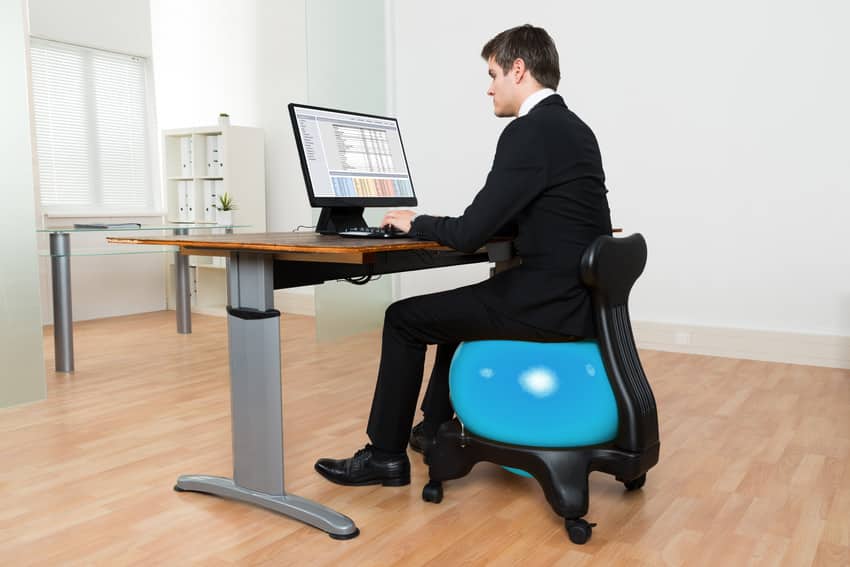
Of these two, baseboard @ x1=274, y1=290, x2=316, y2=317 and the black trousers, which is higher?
the black trousers

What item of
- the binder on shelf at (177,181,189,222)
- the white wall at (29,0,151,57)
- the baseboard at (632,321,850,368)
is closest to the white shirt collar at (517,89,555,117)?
the baseboard at (632,321,850,368)

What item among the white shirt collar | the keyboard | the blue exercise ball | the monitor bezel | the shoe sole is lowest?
the shoe sole

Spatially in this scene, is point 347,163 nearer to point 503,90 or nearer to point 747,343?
point 503,90

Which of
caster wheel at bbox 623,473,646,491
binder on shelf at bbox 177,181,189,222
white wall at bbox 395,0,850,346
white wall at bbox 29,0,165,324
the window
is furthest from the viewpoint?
binder on shelf at bbox 177,181,189,222

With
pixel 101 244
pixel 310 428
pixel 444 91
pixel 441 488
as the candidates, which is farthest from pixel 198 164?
pixel 441 488

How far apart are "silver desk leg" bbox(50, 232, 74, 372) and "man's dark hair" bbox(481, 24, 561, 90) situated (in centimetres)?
273

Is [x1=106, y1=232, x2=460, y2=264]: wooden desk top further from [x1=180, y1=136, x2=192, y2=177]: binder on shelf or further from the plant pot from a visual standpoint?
[x1=180, y1=136, x2=192, y2=177]: binder on shelf

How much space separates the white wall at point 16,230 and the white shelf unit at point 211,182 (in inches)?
102

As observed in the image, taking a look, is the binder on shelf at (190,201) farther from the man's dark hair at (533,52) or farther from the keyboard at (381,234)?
the man's dark hair at (533,52)

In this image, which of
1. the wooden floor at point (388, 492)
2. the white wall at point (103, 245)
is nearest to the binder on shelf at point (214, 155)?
the white wall at point (103, 245)

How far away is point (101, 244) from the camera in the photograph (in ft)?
19.8

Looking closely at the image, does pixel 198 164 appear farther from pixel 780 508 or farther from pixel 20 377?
pixel 780 508

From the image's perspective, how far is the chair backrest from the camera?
2.04 m

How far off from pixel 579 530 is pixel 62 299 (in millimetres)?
3119
